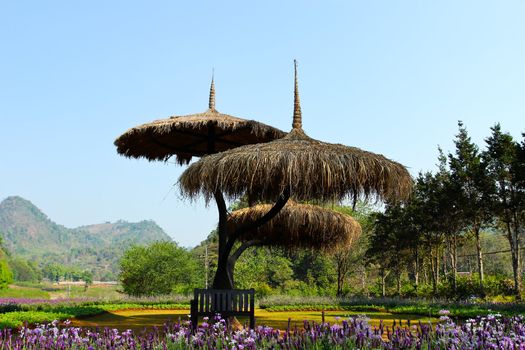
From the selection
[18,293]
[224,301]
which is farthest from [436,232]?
[18,293]

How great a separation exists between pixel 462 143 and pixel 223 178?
2306 cm

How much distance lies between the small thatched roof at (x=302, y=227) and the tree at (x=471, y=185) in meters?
13.2

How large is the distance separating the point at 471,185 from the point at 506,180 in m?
2.47

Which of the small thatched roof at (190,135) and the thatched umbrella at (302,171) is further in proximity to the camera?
the small thatched roof at (190,135)

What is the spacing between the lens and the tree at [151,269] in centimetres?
3225

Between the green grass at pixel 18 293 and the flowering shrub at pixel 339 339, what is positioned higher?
the flowering shrub at pixel 339 339

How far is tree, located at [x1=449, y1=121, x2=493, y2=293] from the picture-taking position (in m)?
25.0

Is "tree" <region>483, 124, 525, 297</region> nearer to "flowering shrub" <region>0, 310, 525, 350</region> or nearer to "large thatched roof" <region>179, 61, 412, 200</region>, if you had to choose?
"large thatched roof" <region>179, 61, 412, 200</region>

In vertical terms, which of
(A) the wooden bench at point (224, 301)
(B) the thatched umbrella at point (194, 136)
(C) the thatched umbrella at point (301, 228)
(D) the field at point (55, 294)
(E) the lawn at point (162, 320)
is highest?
(B) the thatched umbrella at point (194, 136)

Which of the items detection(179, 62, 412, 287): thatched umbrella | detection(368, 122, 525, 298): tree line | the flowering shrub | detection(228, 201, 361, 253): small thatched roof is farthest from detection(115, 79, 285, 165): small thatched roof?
detection(368, 122, 525, 298): tree line

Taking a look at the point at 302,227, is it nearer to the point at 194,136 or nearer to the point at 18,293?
the point at 194,136

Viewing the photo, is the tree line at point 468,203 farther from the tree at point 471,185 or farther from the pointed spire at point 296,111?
the pointed spire at point 296,111

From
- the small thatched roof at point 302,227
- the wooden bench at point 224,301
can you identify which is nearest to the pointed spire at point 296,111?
the small thatched roof at point 302,227

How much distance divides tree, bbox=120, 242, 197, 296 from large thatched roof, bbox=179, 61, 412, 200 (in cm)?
2333
